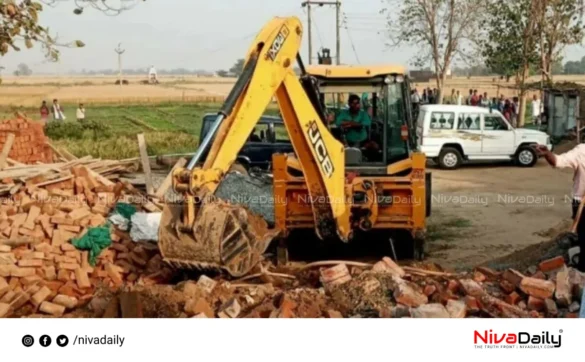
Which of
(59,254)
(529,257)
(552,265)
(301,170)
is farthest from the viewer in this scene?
(59,254)

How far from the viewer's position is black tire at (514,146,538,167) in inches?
490

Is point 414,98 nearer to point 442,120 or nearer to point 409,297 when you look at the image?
point 442,120

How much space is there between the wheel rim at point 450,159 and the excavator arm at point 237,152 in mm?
7852

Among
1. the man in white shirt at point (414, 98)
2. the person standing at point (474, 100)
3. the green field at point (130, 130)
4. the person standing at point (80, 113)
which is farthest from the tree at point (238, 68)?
the person standing at point (474, 100)

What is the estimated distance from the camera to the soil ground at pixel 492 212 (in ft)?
22.0

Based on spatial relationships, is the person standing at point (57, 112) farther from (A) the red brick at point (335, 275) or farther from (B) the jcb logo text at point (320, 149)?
(A) the red brick at point (335, 275)

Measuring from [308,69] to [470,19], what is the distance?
29.1ft

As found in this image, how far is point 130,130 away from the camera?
46.8ft

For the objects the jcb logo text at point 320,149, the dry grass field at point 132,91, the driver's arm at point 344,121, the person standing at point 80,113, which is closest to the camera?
the jcb logo text at point 320,149

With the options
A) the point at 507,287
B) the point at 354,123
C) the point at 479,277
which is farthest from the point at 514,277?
the point at 354,123
